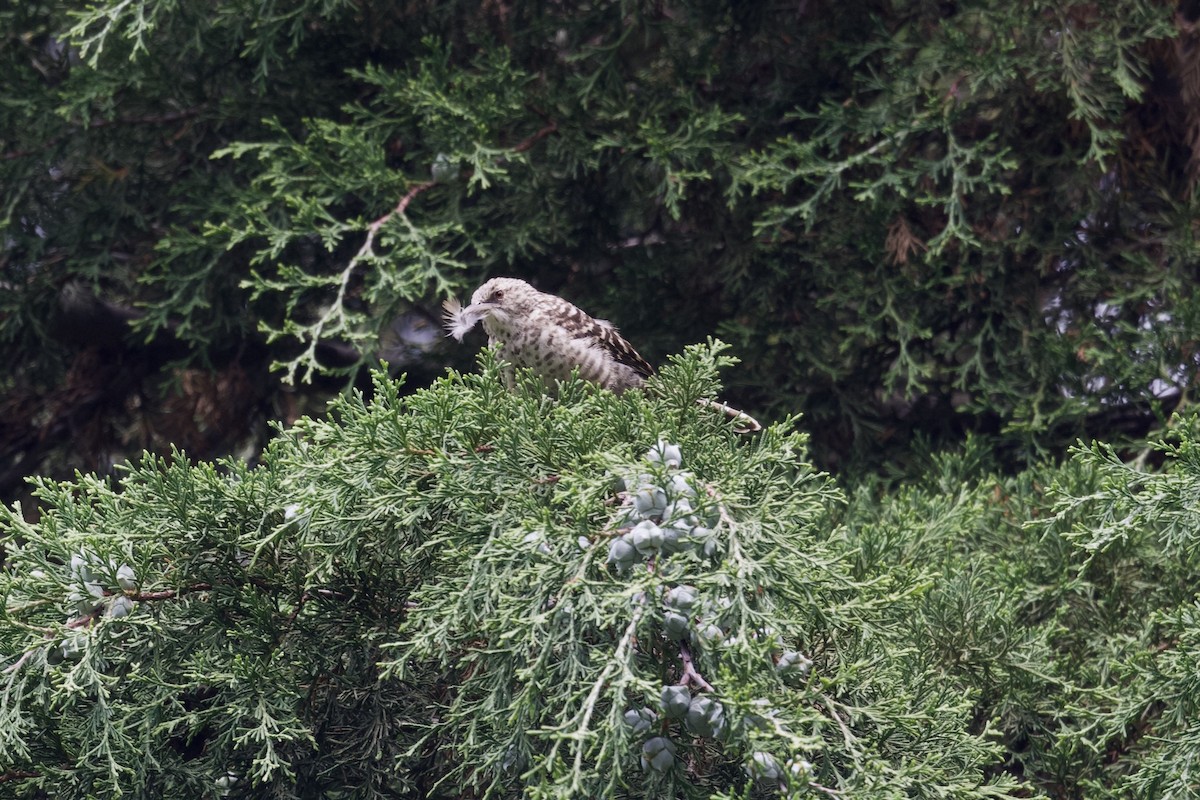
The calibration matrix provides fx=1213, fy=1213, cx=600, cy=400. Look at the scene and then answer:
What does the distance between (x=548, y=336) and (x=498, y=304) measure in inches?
7.4

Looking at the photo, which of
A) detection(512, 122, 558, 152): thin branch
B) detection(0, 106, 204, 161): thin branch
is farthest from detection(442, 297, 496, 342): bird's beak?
detection(0, 106, 204, 161): thin branch

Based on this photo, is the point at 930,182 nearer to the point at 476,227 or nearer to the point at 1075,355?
the point at 1075,355

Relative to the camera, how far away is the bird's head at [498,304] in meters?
3.35

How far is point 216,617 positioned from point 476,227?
202 cm

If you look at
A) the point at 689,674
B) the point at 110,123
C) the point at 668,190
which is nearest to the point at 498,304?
the point at 668,190

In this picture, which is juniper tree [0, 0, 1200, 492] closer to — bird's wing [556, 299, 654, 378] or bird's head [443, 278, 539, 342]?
bird's head [443, 278, 539, 342]

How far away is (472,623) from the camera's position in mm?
1974

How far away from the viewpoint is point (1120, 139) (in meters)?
3.94

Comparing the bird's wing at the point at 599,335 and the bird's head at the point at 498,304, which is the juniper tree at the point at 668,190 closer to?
the bird's head at the point at 498,304

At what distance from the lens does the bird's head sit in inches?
132

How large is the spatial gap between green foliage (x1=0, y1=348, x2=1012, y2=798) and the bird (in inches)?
30.9

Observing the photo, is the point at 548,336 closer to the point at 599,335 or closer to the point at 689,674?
the point at 599,335

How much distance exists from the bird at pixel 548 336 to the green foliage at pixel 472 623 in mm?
785

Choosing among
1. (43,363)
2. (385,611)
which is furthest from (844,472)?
(43,363)
